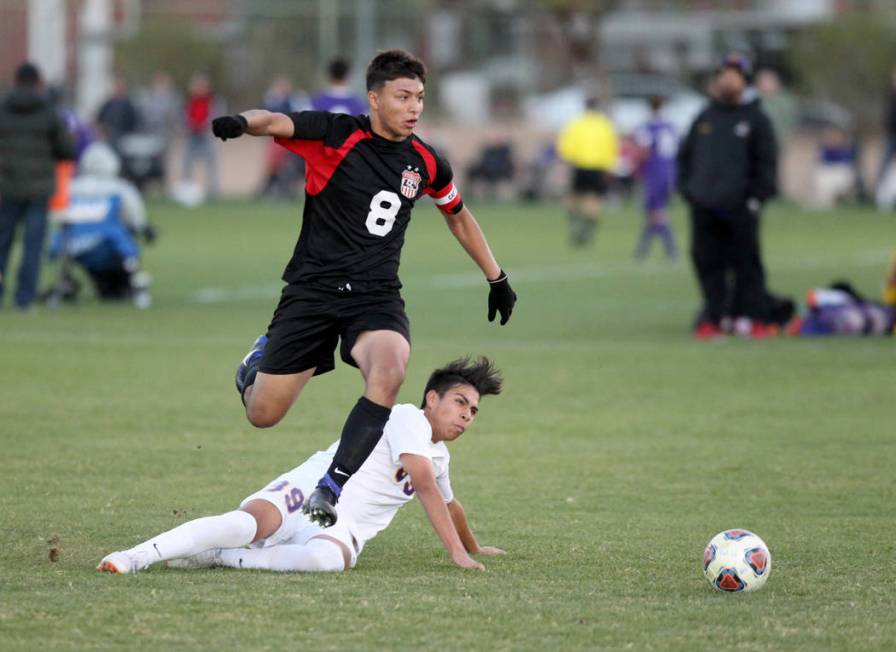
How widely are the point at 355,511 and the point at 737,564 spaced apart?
1.63 meters

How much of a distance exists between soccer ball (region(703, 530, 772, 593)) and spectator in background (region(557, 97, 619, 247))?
2106 cm

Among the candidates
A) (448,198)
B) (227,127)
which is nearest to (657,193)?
(448,198)

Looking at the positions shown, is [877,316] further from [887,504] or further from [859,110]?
[859,110]

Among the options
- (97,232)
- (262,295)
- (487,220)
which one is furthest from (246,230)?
(97,232)

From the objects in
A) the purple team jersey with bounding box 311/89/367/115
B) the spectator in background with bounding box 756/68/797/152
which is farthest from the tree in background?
the purple team jersey with bounding box 311/89/367/115

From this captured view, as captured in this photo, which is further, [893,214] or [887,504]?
[893,214]

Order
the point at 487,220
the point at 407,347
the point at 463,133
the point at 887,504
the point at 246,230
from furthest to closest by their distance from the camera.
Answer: the point at 463,133, the point at 487,220, the point at 246,230, the point at 887,504, the point at 407,347

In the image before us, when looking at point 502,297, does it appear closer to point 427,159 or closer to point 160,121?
point 427,159

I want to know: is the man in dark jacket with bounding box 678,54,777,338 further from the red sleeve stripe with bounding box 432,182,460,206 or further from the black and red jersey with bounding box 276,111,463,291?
the black and red jersey with bounding box 276,111,463,291

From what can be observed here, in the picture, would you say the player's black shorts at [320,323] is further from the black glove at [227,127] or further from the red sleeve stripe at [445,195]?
the black glove at [227,127]

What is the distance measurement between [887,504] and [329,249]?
3299 mm

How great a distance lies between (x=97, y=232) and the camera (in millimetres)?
18297

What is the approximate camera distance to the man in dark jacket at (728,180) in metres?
16.1

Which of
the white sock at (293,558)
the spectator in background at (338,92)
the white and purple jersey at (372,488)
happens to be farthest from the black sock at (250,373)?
the spectator in background at (338,92)
